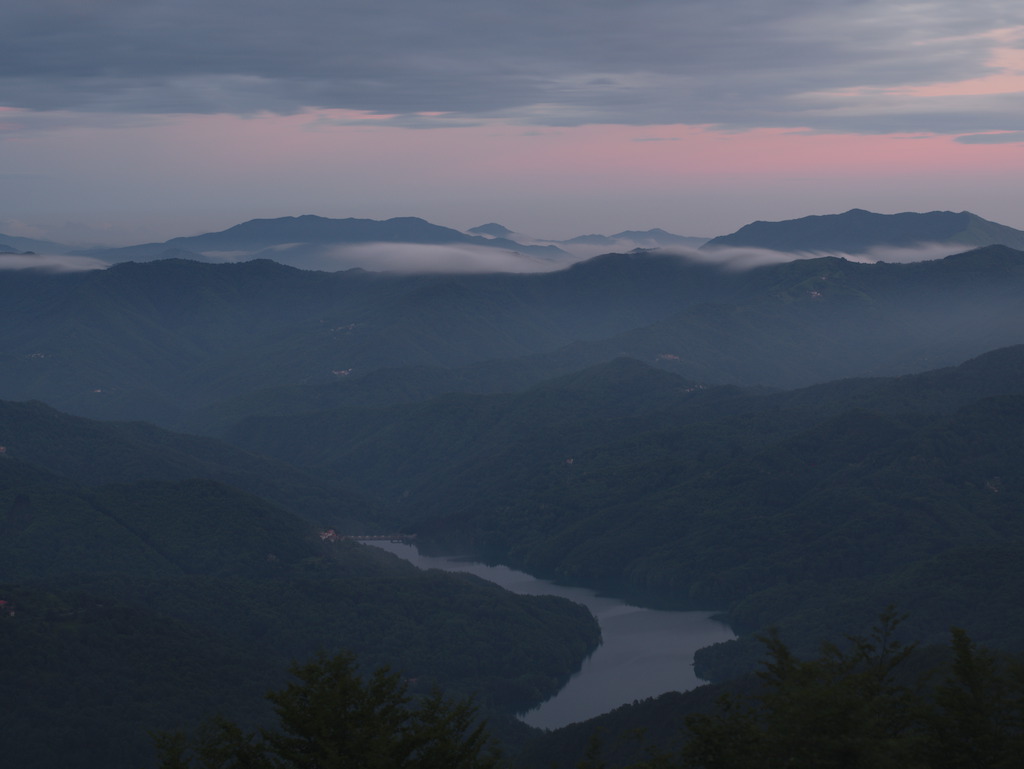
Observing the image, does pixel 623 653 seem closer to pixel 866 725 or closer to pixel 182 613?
pixel 182 613

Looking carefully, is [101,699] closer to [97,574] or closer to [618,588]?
[97,574]

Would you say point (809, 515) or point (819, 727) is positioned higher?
point (819, 727)

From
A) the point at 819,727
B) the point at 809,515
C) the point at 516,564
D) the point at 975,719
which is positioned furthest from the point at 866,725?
the point at 516,564

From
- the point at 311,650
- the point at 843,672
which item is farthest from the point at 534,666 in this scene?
the point at 843,672

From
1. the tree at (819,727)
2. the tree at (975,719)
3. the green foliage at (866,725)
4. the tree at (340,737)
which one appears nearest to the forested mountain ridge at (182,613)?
the tree at (340,737)

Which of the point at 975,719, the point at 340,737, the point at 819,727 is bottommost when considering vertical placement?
the point at 340,737

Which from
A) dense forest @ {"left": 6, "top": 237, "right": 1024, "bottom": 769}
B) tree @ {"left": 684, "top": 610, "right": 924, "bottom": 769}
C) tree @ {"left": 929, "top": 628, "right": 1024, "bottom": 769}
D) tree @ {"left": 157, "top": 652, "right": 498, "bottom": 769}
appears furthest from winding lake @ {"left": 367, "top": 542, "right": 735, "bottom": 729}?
tree @ {"left": 157, "top": 652, "right": 498, "bottom": 769}

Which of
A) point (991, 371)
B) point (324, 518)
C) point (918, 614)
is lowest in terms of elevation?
point (324, 518)

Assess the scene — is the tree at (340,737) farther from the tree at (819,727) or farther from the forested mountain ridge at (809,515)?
the forested mountain ridge at (809,515)

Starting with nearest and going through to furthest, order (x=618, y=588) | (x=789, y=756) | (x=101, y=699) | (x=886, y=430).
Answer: (x=789, y=756)
(x=101, y=699)
(x=618, y=588)
(x=886, y=430)
